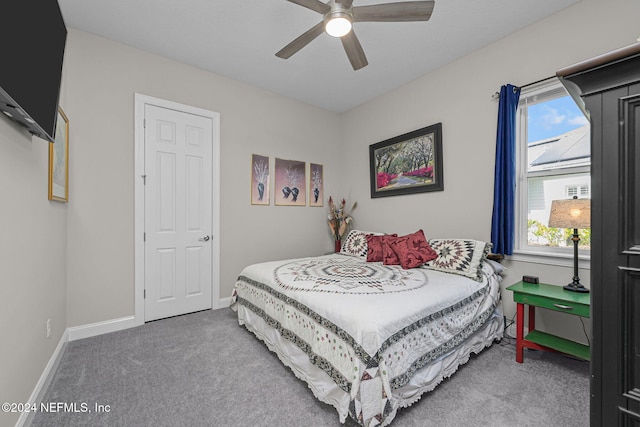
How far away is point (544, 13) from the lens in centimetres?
238

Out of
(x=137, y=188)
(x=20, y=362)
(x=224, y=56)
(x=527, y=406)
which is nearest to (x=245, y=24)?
(x=224, y=56)

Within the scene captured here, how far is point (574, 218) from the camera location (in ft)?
6.66

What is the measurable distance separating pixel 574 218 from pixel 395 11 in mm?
1988

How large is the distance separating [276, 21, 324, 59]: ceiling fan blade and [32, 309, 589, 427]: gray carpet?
8.30ft

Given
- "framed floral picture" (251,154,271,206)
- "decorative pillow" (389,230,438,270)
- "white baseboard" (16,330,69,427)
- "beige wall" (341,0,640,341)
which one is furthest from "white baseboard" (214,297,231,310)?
"beige wall" (341,0,640,341)

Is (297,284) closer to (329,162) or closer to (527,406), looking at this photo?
(527,406)

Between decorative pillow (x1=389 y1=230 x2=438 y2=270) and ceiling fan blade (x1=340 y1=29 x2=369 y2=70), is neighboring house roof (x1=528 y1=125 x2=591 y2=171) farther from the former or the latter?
ceiling fan blade (x1=340 y1=29 x2=369 y2=70)

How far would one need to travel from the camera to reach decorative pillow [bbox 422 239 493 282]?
2.44m

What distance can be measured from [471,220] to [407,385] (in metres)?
2.02

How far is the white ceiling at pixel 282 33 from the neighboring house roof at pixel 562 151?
1094 mm

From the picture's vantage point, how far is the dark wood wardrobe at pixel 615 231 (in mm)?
829

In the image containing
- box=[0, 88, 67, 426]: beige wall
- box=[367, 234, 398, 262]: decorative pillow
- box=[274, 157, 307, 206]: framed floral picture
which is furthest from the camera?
box=[274, 157, 307, 206]: framed floral picture

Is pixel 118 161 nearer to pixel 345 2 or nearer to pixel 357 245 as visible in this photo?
pixel 345 2

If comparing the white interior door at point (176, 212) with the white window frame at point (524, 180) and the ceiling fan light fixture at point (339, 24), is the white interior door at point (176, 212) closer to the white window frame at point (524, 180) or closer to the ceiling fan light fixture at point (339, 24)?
the ceiling fan light fixture at point (339, 24)
